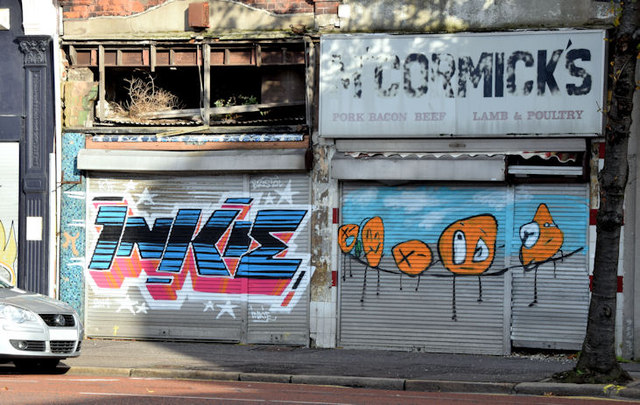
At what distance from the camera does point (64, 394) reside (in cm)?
1102

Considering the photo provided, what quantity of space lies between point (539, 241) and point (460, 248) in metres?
1.35

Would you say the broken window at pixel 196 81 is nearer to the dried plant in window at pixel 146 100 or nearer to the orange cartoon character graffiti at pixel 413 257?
the dried plant in window at pixel 146 100

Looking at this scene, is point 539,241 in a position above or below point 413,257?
above

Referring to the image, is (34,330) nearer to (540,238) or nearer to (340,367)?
(340,367)

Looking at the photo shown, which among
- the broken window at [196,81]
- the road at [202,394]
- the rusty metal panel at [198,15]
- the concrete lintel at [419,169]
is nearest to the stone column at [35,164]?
the broken window at [196,81]

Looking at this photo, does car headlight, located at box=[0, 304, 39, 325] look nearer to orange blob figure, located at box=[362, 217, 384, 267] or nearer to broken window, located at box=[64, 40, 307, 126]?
broken window, located at box=[64, 40, 307, 126]

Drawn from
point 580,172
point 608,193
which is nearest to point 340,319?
point 580,172

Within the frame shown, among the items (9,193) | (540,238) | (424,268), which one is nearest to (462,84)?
(540,238)

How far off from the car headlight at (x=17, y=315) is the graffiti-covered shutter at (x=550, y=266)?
797cm

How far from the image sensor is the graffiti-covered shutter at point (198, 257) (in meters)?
17.1

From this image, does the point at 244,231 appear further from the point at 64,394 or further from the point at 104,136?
the point at 64,394

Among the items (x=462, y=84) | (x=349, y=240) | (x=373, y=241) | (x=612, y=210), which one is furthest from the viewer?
(x=349, y=240)

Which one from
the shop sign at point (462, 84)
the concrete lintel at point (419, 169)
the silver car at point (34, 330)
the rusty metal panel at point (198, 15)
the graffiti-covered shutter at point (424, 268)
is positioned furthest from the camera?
the rusty metal panel at point (198, 15)

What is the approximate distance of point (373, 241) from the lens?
1672cm
